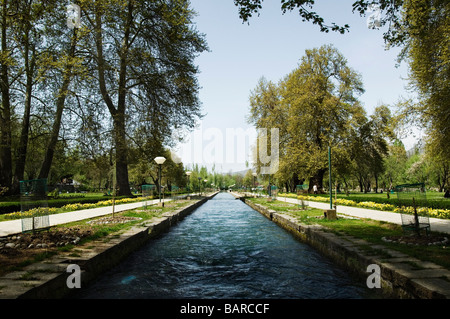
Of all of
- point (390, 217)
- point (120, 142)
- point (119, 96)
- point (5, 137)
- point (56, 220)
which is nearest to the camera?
point (56, 220)

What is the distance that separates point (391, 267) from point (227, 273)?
2681 mm

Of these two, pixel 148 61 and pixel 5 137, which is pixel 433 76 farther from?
pixel 5 137

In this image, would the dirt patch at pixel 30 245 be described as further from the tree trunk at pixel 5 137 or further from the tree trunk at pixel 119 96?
the tree trunk at pixel 119 96

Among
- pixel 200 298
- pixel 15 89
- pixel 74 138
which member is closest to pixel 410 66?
pixel 200 298

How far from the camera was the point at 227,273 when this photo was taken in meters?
5.26

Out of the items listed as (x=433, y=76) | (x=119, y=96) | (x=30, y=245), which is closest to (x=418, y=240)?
(x=30, y=245)

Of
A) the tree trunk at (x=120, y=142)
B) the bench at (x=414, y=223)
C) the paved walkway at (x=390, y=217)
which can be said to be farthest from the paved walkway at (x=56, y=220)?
the paved walkway at (x=390, y=217)

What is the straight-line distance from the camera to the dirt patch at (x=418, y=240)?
5.45m

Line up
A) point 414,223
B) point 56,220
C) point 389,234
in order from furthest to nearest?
point 56,220 → point 389,234 → point 414,223

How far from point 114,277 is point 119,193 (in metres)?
19.3

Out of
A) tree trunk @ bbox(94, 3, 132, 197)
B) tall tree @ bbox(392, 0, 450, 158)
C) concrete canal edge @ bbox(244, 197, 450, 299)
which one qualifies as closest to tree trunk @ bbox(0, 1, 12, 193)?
tree trunk @ bbox(94, 3, 132, 197)

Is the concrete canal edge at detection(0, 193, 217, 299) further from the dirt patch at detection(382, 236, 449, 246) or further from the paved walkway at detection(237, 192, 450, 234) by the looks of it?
the paved walkway at detection(237, 192, 450, 234)

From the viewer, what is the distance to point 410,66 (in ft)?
48.6

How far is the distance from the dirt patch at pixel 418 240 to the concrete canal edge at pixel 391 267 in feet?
2.16
